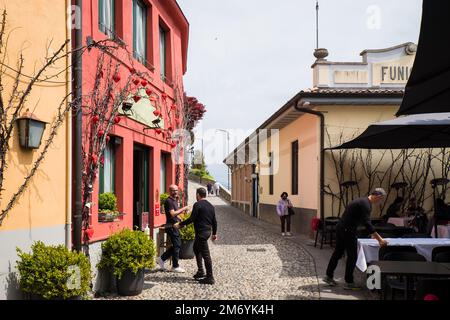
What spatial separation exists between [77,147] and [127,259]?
1745 millimetres

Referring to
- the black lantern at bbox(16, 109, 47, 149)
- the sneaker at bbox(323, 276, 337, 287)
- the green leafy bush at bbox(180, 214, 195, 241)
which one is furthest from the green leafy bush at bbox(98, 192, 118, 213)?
the sneaker at bbox(323, 276, 337, 287)

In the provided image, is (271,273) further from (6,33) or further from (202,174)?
(202,174)

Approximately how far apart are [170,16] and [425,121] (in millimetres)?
7302

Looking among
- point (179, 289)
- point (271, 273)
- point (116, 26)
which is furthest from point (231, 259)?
point (116, 26)

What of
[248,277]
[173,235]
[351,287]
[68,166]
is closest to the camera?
[68,166]

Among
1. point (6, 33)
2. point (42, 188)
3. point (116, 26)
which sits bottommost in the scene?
point (42, 188)

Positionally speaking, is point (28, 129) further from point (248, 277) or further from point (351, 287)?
point (351, 287)

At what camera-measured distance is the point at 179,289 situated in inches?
309

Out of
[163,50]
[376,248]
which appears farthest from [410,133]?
[163,50]

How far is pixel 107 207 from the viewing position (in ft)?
26.7

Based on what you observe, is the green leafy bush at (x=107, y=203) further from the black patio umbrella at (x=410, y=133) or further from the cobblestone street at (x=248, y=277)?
the black patio umbrella at (x=410, y=133)

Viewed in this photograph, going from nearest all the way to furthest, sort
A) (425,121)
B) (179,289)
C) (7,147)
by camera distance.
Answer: (7,147), (179,289), (425,121)

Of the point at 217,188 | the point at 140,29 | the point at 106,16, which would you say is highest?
the point at 140,29

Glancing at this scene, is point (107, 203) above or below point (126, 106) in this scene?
below
